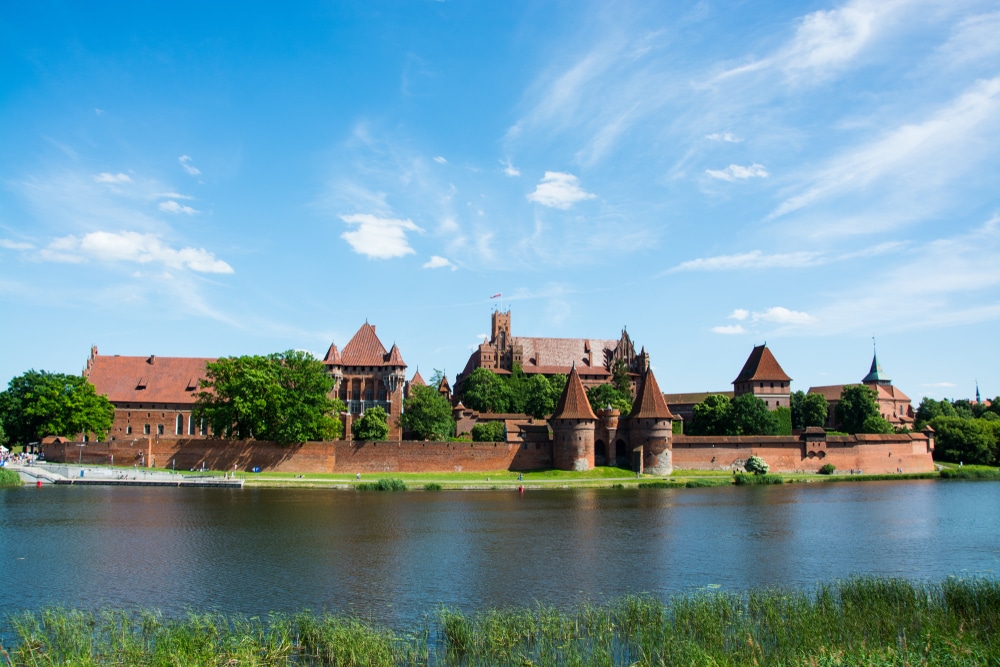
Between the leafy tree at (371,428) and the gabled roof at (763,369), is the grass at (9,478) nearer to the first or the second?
the leafy tree at (371,428)

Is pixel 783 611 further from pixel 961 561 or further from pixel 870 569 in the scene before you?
pixel 961 561

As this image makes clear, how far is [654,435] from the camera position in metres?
54.0

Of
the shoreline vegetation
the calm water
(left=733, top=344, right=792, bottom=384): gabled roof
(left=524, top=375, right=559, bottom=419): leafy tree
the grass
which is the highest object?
(left=733, top=344, right=792, bottom=384): gabled roof

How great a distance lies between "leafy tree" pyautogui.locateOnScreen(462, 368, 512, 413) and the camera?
74.4 m

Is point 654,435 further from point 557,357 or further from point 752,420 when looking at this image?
point 557,357

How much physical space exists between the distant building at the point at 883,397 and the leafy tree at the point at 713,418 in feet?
96.0

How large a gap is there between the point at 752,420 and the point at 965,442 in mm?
19279

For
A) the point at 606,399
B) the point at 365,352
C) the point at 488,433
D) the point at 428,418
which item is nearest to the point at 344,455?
the point at 428,418

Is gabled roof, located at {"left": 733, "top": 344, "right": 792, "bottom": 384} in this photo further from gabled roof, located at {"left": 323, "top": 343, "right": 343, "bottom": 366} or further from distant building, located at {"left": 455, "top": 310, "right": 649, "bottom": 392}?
gabled roof, located at {"left": 323, "top": 343, "right": 343, "bottom": 366}

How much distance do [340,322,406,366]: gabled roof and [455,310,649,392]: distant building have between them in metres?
22.2

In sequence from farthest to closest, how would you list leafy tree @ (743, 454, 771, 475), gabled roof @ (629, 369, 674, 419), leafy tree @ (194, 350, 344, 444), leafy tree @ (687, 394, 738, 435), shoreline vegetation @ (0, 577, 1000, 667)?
leafy tree @ (687, 394, 738, 435), leafy tree @ (743, 454, 771, 475), gabled roof @ (629, 369, 674, 419), leafy tree @ (194, 350, 344, 444), shoreline vegetation @ (0, 577, 1000, 667)

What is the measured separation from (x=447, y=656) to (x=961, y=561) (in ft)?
55.1

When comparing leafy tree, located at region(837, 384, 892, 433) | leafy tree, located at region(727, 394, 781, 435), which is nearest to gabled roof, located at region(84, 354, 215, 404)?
leafy tree, located at region(727, 394, 781, 435)

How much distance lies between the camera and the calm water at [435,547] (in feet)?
61.3
